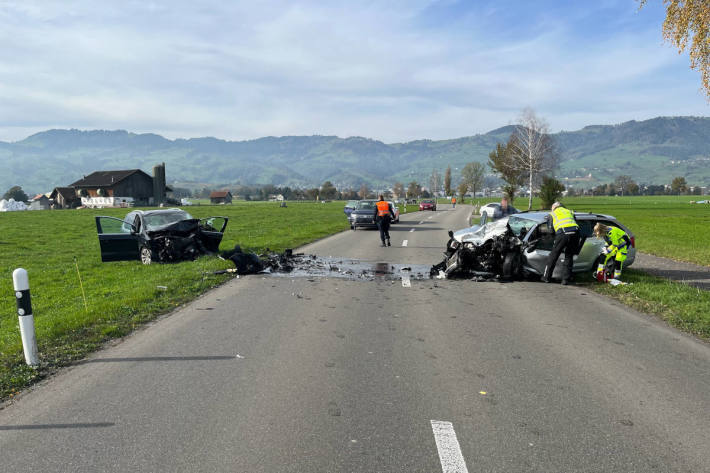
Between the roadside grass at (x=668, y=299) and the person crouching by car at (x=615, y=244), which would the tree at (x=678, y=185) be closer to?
the roadside grass at (x=668, y=299)

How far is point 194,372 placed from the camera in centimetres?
482

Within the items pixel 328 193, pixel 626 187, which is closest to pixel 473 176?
pixel 328 193

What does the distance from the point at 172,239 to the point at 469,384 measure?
1091 cm

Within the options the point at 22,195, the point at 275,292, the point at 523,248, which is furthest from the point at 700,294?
the point at 22,195

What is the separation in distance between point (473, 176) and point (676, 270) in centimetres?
12736

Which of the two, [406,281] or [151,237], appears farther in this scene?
[151,237]

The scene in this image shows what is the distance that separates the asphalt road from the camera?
3215mm

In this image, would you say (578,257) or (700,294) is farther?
(578,257)

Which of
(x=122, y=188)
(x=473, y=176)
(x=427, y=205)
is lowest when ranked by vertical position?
(x=427, y=205)

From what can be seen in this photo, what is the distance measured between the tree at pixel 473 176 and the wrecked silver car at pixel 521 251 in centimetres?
12567

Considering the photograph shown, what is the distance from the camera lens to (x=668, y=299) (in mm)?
8102

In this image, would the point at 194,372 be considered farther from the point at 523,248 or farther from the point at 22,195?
the point at 22,195

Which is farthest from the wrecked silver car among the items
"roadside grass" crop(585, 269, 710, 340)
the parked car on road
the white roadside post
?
the parked car on road

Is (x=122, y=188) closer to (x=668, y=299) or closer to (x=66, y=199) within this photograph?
(x=66, y=199)
